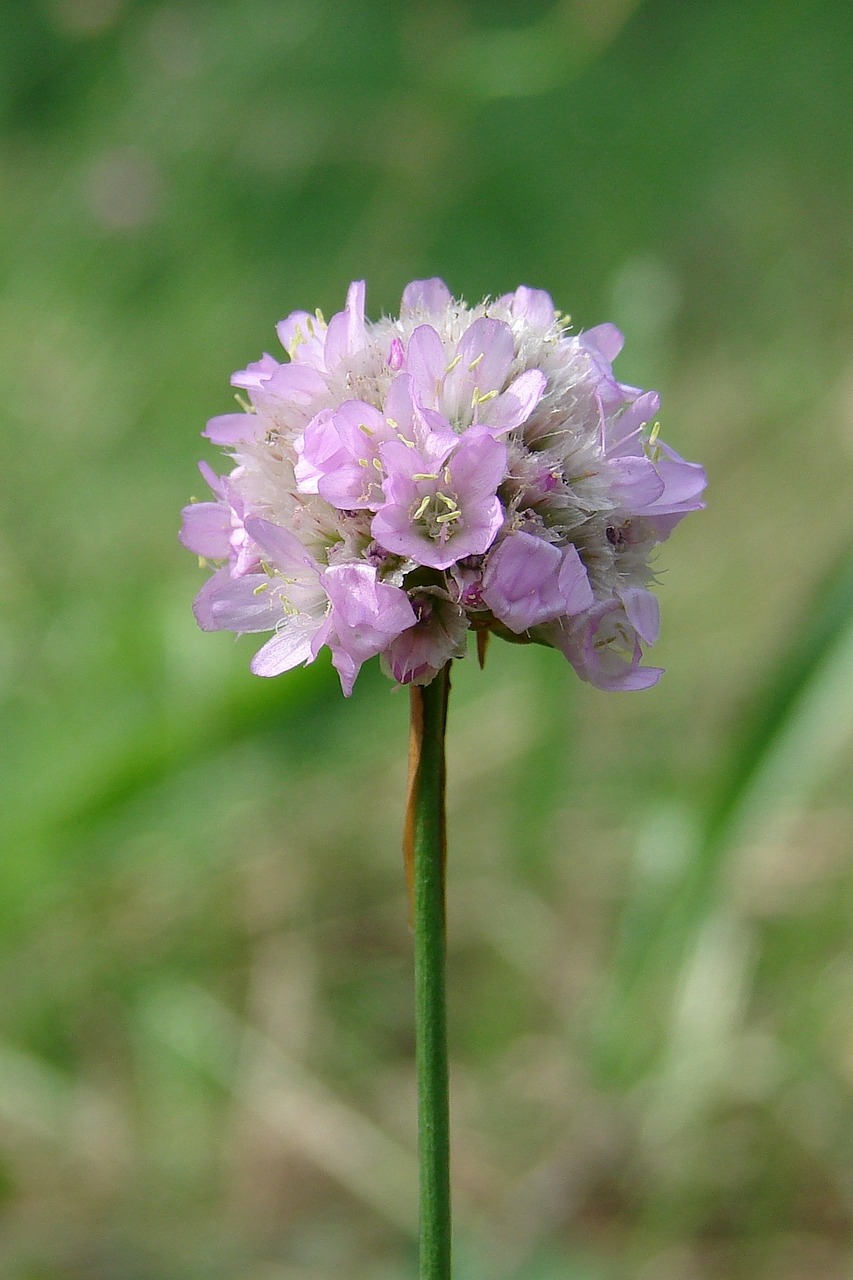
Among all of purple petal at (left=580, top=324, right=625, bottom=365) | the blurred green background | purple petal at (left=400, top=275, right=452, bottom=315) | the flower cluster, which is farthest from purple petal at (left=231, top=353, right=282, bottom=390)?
the blurred green background

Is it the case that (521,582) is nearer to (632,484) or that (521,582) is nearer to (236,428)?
(632,484)

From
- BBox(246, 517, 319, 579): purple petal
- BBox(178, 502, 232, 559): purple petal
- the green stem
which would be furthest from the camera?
BBox(178, 502, 232, 559): purple petal

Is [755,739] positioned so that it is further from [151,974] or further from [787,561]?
[787,561]

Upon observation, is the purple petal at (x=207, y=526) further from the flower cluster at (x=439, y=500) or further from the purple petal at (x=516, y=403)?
the purple petal at (x=516, y=403)

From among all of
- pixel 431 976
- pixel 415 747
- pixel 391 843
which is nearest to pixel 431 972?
pixel 431 976

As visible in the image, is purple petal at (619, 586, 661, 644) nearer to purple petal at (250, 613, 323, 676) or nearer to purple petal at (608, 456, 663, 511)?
purple petal at (608, 456, 663, 511)
